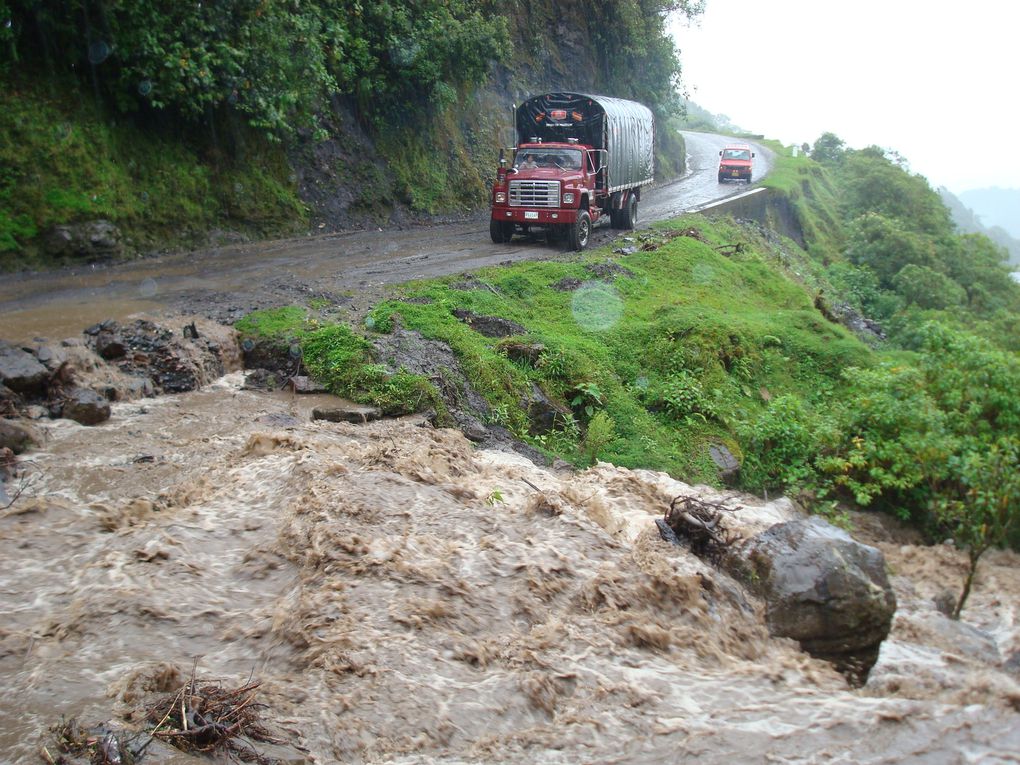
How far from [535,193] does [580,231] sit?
1343 millimetres

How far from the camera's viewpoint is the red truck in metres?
18.3

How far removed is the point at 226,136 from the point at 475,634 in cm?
1569

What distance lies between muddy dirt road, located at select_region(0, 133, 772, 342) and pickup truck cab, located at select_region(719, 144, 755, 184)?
19276 millimetres

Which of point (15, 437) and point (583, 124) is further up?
point (583, 124)

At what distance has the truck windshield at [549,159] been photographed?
62.3ft

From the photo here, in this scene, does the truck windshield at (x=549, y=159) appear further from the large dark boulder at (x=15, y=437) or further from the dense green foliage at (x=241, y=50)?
the large dark boulder at (x=15, y=437)

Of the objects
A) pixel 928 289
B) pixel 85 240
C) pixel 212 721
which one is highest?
pixel 85 240

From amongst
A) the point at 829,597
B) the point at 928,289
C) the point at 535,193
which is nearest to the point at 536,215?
the point at 535,193

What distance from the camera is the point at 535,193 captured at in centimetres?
1831

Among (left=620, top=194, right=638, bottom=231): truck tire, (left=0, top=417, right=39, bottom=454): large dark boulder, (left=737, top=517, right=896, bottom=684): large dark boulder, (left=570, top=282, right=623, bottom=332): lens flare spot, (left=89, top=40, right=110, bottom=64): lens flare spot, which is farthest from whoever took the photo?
(left=620, top=194, right=638, bottom=231): truck tire

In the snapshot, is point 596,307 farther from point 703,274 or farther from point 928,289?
point 928,289

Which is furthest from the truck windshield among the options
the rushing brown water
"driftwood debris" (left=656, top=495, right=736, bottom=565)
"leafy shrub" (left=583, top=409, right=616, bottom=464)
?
"driftwood debris" (left=656, top=495, right=736, bottom=565)

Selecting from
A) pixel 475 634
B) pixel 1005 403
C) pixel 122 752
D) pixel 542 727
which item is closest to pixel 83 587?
pixel 122 752

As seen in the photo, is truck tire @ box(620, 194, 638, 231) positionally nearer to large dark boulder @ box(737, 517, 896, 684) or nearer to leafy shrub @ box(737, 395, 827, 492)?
leafy shrub @ box(737, 395, 827, 492)
